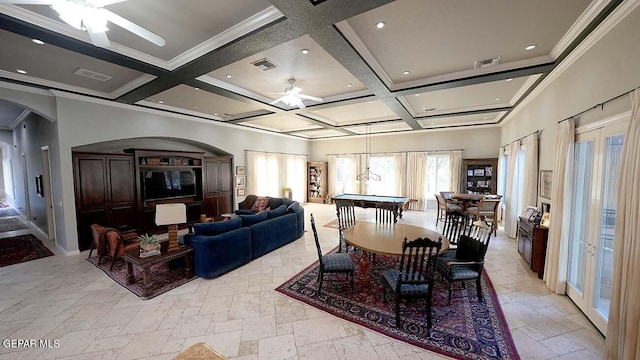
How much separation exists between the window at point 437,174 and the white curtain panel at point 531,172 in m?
4.07

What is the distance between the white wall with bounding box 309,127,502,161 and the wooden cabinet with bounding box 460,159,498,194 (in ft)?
1.51

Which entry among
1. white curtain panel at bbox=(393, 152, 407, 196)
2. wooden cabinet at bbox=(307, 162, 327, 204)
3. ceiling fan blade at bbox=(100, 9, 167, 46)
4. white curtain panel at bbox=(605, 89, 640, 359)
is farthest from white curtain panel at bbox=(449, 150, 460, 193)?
ceiling fan blade at bbox=(100, 9, 167, 46)

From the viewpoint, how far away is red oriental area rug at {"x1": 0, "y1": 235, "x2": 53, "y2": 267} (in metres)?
4.42

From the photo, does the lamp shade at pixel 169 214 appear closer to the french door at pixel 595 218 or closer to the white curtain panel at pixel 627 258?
the white curtain panel at pixel 627 258

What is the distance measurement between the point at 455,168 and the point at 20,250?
11.9 meters

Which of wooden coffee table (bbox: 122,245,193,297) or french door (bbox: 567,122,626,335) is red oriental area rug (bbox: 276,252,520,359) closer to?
french door (bbox: 567,122,626,335)

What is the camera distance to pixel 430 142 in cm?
897

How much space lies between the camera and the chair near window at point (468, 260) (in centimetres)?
288

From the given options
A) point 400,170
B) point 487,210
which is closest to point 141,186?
point 400,170

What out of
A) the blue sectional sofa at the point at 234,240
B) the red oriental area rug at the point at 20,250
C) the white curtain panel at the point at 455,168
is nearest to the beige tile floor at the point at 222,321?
the blue sectional sofa at the point at 234,240

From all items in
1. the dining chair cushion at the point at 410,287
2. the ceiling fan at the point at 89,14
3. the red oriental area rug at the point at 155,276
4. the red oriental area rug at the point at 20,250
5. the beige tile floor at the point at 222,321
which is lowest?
the beige tile floor at the point at 222,321

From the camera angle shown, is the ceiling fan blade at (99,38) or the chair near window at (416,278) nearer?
the ceiling fan blade at (99,38)

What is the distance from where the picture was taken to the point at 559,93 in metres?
3.53

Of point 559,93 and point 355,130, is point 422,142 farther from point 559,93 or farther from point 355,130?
point 559,93
